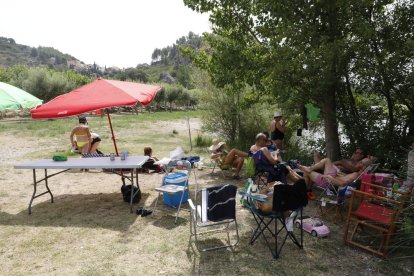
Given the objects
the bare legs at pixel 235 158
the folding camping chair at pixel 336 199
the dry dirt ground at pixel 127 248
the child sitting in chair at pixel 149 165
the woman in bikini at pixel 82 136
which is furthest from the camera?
the woman in bikini at pixel 82 136

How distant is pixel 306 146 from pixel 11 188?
768 cm

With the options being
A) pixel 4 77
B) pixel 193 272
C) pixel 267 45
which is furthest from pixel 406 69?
pixel 4 77

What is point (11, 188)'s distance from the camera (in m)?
6.74

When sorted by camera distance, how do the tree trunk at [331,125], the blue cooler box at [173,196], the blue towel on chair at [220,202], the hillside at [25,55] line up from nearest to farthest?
the blue towel on chair at [220,202] < the blue cooler box at [173,196] < the tree trunk at [331,125] < the hillside at [25,55]

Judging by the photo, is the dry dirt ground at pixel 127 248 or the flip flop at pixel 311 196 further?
the flip flop at pixel 311 196

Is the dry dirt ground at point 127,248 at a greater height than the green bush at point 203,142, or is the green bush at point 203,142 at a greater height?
the green bush at point 203,142

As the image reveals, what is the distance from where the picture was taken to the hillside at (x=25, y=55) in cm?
15662

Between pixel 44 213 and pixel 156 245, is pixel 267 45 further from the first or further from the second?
pixel 44 213

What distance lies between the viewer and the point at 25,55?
177 m

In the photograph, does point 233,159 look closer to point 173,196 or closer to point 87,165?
point 173,196

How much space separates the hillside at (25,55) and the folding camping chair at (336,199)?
168917 millimetres

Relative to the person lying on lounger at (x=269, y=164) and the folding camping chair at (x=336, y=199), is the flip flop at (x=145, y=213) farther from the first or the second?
the folding camping chair at (x=336, y=199)

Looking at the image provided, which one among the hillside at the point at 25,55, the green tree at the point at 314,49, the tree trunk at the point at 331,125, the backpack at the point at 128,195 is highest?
the hillside at the point at 25,55

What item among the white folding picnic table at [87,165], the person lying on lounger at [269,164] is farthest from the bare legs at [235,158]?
the white folding picnic table at [87,165]
